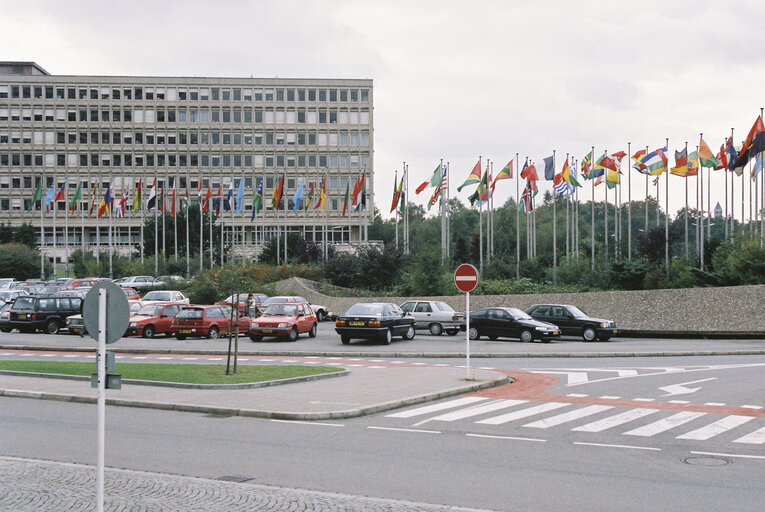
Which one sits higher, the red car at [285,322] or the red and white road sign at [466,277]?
the red and white road sign at [466,277]

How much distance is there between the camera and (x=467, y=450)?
11.0m

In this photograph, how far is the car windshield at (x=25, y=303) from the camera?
120ft

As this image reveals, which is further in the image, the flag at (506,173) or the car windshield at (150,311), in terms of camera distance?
the flag at (506,173)

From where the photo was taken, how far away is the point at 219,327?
35.3m

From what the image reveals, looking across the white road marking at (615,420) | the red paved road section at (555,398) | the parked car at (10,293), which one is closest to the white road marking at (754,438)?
the red paved road section at (555,398)

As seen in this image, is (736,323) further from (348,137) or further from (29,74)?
(29,74)

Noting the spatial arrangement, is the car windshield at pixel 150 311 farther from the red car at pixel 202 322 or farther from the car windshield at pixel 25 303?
the car windshield at pixel 25 303

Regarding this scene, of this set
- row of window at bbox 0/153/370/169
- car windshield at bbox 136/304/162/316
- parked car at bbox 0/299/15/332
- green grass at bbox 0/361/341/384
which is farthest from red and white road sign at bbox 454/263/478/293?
row of window at bbox 0/153/370/169

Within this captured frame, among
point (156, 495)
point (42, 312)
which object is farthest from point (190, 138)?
point (156, 495)

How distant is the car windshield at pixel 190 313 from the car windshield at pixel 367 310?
23.8 ft

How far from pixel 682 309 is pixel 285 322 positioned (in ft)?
59.5

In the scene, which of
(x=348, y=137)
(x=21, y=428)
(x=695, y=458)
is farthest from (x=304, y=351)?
(x=348, y=137)

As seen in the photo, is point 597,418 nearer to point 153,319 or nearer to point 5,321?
point 153,319

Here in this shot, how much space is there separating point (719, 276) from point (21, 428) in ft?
119
